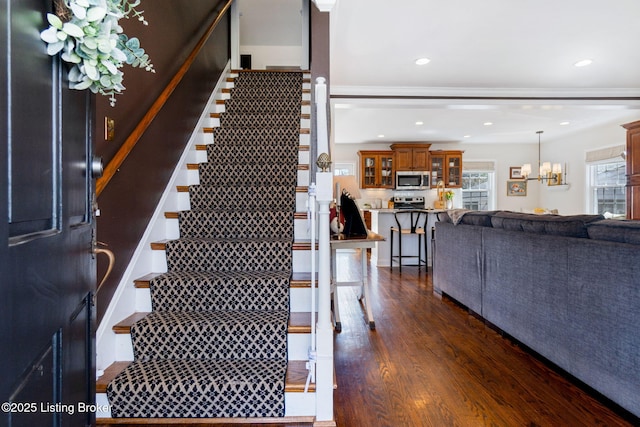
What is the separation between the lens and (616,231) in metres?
1.89

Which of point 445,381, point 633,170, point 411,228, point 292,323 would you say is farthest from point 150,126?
point 633,170

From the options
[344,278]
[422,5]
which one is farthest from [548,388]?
[344,278]

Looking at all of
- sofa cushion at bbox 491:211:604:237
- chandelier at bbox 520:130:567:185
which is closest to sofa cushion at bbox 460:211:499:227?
sofa cushion at bbox 491:211:604:237

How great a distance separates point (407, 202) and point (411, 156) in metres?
1.11

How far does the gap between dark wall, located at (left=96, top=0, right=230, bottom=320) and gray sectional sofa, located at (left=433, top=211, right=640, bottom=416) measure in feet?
8.43

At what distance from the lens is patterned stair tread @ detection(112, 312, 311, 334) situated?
187 cm

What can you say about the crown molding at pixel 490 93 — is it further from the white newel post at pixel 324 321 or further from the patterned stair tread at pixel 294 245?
the white newel post at pixel 324 321

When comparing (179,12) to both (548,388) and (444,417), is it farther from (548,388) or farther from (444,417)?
(548,388)

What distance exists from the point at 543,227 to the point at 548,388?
3.31 ft

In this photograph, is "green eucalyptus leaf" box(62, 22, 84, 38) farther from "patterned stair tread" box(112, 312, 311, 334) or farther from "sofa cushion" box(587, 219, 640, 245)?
"sofa cushion" box(587, 219, 640, 245)

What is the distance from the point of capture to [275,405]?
1706 mm

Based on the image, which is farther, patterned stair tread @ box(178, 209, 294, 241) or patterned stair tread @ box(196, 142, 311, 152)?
patterned stair tread @ box(196, 142, 311, 152)

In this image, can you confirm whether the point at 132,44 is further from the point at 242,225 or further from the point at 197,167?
the point at 197,167
